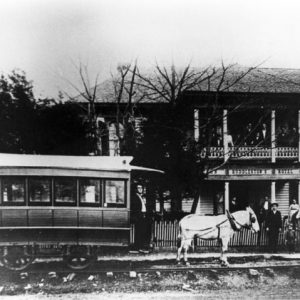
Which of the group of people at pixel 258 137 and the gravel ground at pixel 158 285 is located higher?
the group of people at pixel 258 137

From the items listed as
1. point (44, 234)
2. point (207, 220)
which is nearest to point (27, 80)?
point (44, 234)

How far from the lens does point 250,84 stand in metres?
14.5

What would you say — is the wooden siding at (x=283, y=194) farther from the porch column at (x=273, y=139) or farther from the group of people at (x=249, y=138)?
the group of people at (x=249, y=138)

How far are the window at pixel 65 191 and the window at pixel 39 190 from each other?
0.54ft

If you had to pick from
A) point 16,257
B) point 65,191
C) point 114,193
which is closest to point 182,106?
point 114,193

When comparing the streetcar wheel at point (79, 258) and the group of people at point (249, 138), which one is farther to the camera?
the group of people at point (249, 138)

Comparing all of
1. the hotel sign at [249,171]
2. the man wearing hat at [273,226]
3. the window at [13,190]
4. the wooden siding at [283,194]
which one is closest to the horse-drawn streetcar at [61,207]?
the window at [13,190]

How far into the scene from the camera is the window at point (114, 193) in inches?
337

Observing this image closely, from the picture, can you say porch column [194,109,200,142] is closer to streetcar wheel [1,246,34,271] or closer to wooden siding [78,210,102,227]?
wooden siding [78,210,102,227]

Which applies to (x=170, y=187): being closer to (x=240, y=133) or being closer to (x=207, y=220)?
(x=207, y=220)

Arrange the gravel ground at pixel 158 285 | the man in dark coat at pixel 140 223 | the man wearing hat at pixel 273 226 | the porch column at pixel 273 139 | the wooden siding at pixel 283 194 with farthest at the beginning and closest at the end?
1. the wooden siding at pixel 283 194
2. the porch column at pixel 273 139
3. the man wearing hat at pixel 273 226
4. the man in dark coat at pixel 140 223
5. the gravel ground at pixel 158 285

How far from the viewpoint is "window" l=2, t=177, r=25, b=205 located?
8.22 m

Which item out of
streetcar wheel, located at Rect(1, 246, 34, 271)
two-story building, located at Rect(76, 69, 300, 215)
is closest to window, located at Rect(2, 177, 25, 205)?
streetcar wheel, located at Rect(1, 246, 34, 271)

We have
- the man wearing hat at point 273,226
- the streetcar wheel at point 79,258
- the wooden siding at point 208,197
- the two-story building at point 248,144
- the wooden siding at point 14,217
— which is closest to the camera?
the wooden siding at point 14,217
